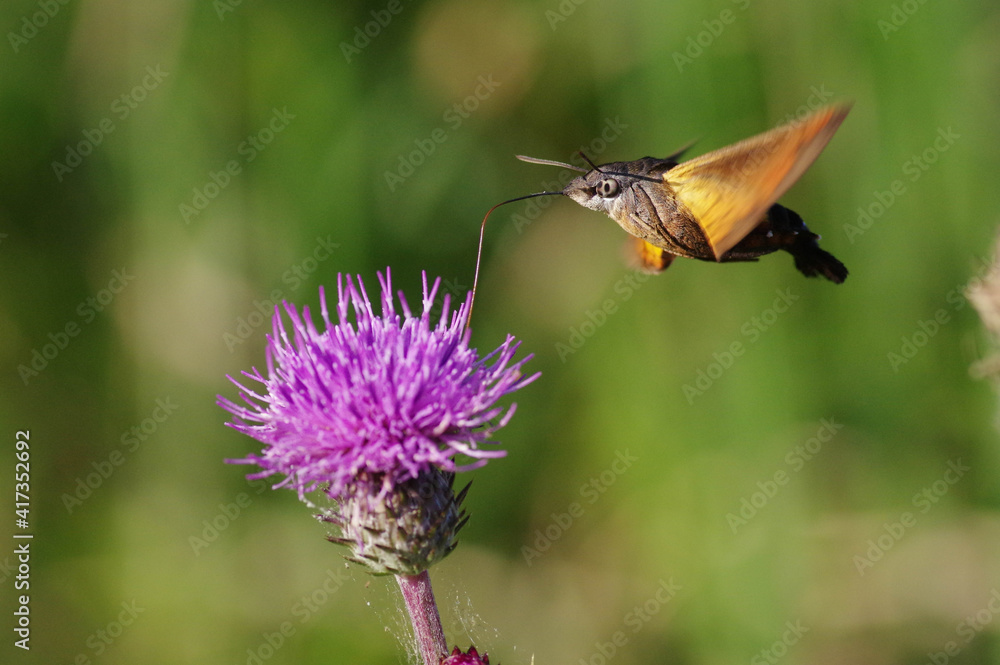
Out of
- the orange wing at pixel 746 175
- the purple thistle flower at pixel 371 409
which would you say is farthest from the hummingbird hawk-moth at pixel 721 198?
the purple thistle flower at pixel 371 409

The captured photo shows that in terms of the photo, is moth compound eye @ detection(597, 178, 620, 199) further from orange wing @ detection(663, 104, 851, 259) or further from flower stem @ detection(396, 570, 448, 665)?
flower stem @ detection(396, 570, 448, 665)

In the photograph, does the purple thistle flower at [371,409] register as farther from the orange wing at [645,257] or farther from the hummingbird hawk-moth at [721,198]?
the orange wing at [645,257]

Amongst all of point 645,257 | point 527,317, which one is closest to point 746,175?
point 645,257

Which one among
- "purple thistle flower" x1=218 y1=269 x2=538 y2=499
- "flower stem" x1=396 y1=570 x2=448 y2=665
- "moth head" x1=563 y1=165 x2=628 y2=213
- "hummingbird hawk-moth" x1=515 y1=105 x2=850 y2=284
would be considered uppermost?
"hummingbird hawk-moth" x1=515 y1=105 x2=850 y2=284

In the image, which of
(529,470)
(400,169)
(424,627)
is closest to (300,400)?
(424,627)

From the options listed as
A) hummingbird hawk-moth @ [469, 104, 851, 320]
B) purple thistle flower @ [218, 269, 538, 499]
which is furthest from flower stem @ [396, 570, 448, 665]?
hummingbird hawk-moth @ [469, 104, 851, 320]

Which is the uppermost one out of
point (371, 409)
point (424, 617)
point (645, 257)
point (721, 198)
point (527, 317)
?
point (721, 198)

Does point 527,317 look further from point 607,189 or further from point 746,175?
point 746,175
